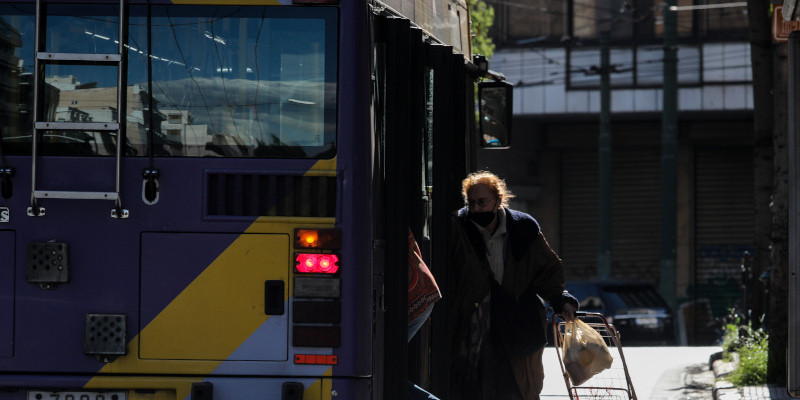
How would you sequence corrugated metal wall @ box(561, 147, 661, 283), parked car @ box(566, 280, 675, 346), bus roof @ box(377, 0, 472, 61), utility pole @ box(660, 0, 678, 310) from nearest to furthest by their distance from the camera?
bus roof @ box(377, 0, 472, 61), parked car @ box(566, 280, 675, 346), utility pole @ box(660, 0, 678, 310), corrugated metal wall @ box(561, 147, 661, 283)

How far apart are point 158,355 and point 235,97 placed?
45.3 inches

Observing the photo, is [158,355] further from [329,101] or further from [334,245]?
[329,101]

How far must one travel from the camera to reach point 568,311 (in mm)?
6500

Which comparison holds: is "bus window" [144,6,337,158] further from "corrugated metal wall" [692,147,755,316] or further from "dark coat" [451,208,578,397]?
"corrugated metal wall" [692,147,755,316]

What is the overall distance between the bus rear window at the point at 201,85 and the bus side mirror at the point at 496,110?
3.15 m

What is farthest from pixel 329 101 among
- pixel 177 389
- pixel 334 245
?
pixel 177 389

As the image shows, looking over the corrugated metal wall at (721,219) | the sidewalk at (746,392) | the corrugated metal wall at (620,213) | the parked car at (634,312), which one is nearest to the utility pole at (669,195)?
the parked car at (634,312)

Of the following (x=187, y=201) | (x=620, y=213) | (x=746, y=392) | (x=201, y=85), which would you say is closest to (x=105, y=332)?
(x=187, y=201)

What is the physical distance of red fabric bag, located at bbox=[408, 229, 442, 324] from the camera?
578 cm

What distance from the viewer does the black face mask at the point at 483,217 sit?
6.59 meters

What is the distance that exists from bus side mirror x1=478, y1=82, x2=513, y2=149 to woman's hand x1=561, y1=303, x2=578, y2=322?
76.2 inches

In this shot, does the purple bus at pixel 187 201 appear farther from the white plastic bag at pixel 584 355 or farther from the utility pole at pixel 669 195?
the utility pole at pixel 669 195

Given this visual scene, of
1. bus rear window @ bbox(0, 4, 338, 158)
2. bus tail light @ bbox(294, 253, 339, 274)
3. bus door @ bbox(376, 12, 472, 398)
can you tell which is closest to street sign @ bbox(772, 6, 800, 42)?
bus door @ bbox(376, 12, 472, 398)

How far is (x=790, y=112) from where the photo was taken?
22.4ft
